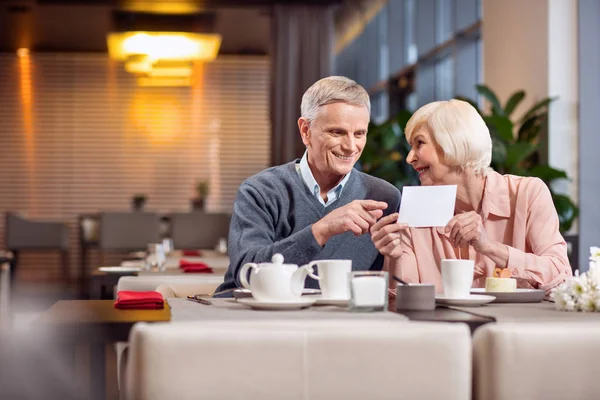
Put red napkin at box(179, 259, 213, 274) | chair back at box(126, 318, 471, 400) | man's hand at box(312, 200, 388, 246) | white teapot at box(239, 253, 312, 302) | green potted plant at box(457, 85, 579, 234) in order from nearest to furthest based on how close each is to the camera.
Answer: chair back at box(126, 318, 471, 400), white teapot at box(239, 253, 312, 302), man's hand at box(312, 200, 388, 246), red napkin at box(179, 259, 213, 274), green potted plant at box(457, 85, 579, 234)

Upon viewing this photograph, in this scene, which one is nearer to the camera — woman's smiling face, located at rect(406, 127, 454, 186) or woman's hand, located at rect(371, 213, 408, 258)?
woman's hand, located at rect(371, 213, 408, 258)

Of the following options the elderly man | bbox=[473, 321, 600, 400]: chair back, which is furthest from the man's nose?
bbox=[473, 321, 600, 400]: chair back

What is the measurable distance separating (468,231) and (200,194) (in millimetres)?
10919

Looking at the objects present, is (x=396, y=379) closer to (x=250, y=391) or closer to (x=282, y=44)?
(x=250, y=391)

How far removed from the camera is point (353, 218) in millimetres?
1973

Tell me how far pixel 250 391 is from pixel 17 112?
12847mm

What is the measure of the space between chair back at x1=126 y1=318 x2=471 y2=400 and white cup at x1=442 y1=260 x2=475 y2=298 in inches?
23.8

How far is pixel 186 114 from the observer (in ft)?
44.5

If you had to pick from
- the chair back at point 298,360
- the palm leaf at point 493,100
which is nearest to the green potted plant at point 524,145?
the palm leaf at point 493,100

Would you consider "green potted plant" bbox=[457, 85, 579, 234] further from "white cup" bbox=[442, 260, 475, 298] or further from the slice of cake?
"white cup" bbox=[442, 260, 475, 298]

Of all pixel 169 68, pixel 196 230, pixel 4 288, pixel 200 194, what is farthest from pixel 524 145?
pixel 200 194

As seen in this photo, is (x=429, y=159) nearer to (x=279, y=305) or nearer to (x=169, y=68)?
(x=279, y=305)

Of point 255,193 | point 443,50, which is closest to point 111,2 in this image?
point 443,50

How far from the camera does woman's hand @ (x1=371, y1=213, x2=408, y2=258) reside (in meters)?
1.99
